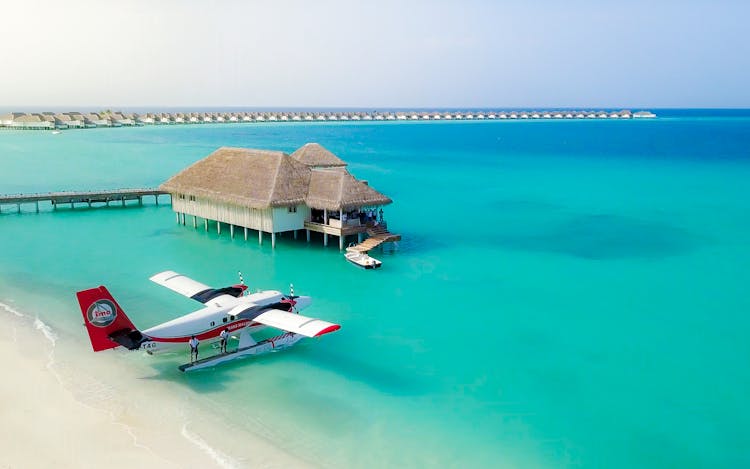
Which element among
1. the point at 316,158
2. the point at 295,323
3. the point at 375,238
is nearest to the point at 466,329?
the point at 295,323

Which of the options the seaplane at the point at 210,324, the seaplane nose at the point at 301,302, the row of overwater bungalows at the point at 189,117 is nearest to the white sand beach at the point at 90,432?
the seaplane at the point at 210,324

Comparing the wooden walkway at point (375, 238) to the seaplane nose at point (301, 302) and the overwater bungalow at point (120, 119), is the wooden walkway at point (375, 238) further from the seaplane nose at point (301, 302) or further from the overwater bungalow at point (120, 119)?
the overwater bungalow at point (120, 119)

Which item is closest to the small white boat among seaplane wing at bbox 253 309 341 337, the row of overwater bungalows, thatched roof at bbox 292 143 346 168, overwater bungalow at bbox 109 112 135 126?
thatched roof at bbox 292 143 346 168

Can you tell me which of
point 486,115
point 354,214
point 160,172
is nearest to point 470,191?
point 354,214

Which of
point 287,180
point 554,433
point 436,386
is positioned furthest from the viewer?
point 287,180

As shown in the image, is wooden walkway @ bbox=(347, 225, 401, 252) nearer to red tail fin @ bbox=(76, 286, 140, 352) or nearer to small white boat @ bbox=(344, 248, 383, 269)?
small white boat @ bbox=(344, 248, 383, 269)

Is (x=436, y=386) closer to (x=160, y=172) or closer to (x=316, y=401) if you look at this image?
(x=316, y=401)
